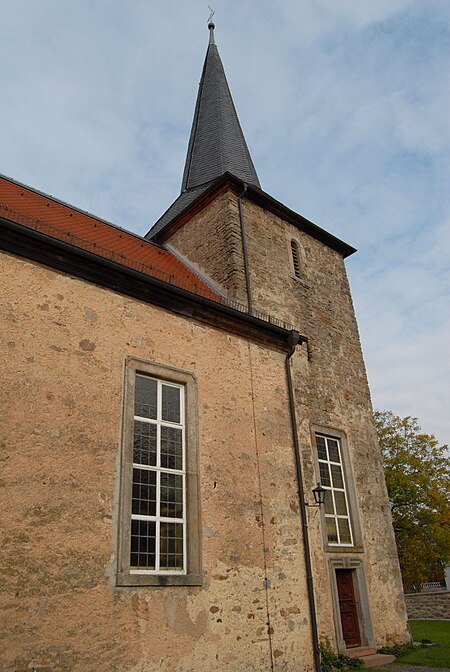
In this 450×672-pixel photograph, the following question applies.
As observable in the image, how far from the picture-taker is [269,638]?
770 cm

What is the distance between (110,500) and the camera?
6.66 metres

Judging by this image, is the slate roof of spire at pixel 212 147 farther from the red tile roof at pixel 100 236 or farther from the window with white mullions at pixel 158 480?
the window with white mullions at pixel 158 480

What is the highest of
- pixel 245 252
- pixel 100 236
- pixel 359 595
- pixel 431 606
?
pixel 100 236

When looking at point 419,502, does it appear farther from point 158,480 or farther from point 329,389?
point 158,480

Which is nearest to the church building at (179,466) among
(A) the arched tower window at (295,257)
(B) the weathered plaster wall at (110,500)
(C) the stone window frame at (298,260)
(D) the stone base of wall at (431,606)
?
(B) the weathered plaster wall at (110,500)

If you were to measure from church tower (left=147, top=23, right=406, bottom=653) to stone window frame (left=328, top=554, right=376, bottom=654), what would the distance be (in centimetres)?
2

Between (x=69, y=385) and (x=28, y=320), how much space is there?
3.26ft

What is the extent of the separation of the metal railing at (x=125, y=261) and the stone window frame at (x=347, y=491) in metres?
2.36

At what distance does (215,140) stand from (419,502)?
58.1ft

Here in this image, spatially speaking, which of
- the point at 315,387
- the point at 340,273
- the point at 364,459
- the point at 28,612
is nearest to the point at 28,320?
the point at 28,612

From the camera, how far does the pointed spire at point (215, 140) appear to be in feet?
50.7

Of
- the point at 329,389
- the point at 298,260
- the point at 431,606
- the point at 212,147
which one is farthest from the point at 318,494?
the point at 431,606

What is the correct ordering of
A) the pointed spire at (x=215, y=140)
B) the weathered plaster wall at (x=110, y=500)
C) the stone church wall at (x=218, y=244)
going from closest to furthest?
1. the weathered plaster wall at (x=110, y=500)
2. the stone church wall at (x=218, y=244)
3. the pointed spire at (x=215, y=140)

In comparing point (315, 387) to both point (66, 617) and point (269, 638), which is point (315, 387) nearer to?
point (269, 638)
